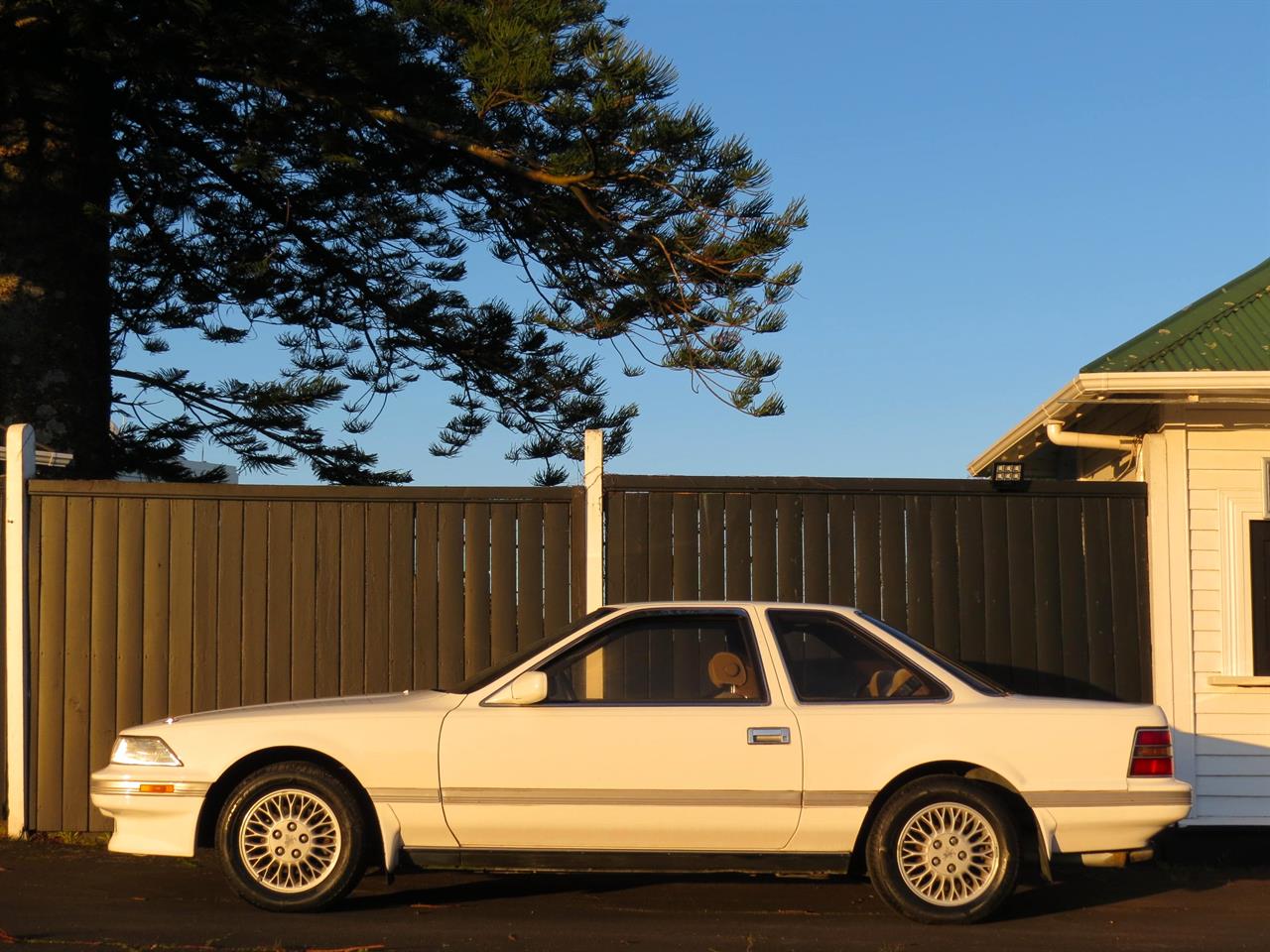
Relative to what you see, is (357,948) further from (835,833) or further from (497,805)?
(835,833)

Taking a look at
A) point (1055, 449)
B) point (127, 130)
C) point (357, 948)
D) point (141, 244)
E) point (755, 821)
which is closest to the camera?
point (357, 948)

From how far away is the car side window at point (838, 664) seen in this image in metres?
7.04

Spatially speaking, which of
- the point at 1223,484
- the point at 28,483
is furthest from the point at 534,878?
the point at 1223,484

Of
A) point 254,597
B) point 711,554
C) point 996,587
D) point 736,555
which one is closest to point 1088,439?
point 996,587

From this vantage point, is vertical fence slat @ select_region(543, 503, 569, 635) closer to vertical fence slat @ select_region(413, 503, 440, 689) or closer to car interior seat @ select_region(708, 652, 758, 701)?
vertical fence slat @ select_region(413, 503, 440, 689)

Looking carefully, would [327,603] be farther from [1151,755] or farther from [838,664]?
[1151,755]

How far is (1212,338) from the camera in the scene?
1002 cm

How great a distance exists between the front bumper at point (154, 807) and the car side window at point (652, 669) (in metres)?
1.75

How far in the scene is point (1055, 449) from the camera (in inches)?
506

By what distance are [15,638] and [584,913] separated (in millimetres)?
4248

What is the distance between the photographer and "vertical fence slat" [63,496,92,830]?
29.7 ft

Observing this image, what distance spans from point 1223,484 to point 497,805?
5567 millimetres

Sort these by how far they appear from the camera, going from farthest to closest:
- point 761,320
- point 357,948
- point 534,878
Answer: point 761,320, point 534,878, point 357,948

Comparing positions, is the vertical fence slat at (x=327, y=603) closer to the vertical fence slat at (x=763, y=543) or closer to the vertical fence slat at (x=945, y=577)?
the vertical fence slat at (x=763, y=543)
